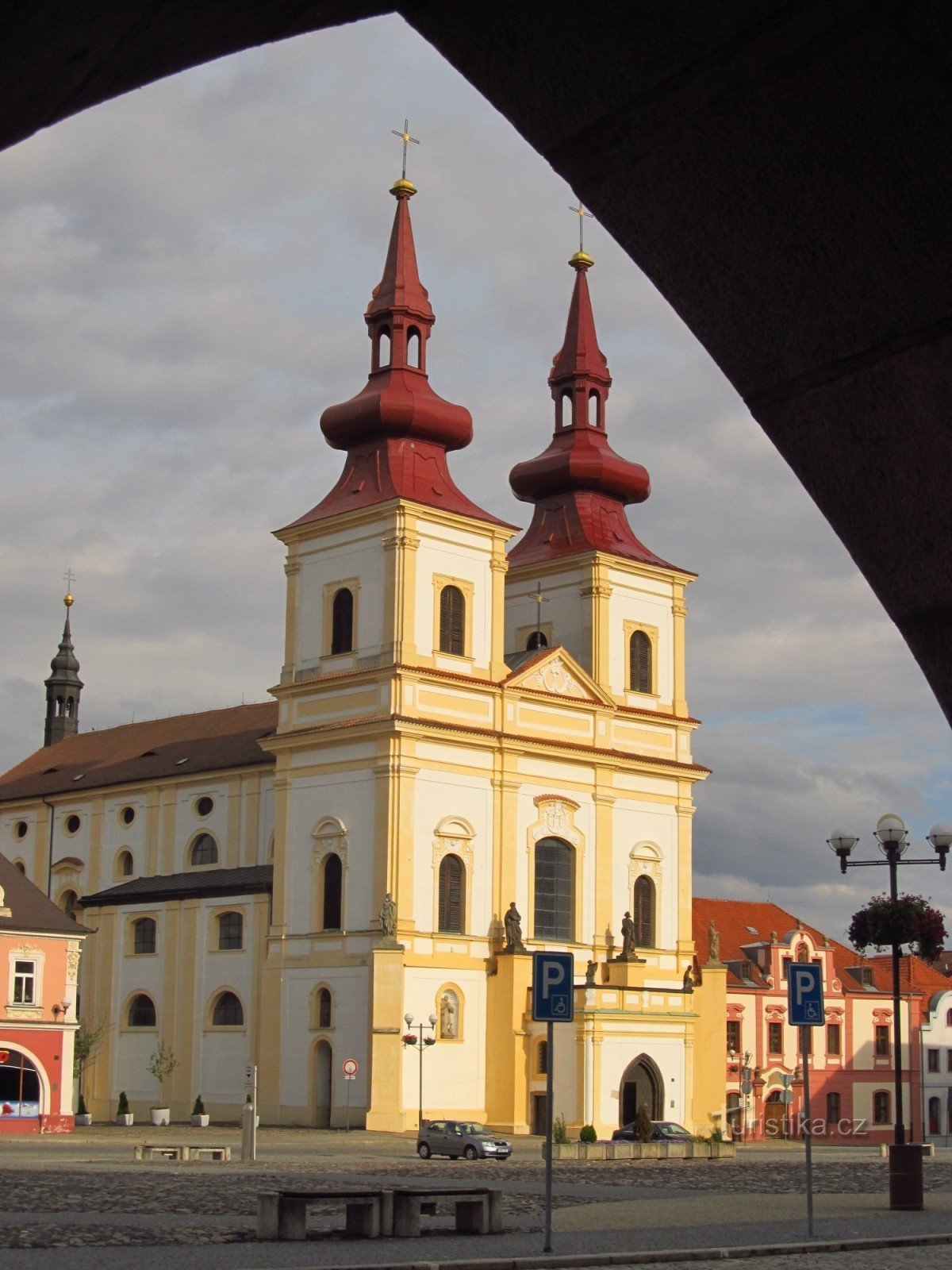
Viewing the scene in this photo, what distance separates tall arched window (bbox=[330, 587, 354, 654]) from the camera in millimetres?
57562

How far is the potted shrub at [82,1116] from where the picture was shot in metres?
60.8

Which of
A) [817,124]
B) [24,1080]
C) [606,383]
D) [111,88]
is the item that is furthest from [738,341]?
[606,383]

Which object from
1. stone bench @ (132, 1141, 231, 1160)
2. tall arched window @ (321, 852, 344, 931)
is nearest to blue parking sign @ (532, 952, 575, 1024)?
stone bench @ (132, 1141, 231, 1160)

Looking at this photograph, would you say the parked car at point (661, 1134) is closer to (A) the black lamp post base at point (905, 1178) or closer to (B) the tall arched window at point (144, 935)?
(A) the black lamp post base at point (905, 1178)

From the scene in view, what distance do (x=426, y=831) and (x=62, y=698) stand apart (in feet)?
130

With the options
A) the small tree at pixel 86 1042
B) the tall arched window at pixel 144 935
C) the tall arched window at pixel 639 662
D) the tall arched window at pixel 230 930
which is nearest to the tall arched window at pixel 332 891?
the tall arched window at pixel 230 930

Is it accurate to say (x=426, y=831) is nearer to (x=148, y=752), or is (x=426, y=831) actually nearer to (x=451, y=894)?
(x=451, y=894)

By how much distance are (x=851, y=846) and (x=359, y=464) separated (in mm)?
37720

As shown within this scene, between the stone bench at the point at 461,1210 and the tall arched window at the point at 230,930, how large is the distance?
4064 cm

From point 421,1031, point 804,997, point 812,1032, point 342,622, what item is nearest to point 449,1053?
point 421,1031

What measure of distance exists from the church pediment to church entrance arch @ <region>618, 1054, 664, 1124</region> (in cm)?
1180

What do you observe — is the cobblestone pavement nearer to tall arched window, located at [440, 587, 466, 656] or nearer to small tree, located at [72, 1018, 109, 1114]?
tall arched window, located at [440, 587, 466, 656]

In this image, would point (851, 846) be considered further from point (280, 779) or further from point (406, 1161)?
point (280, 779)

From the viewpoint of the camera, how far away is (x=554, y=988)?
16.1 m
